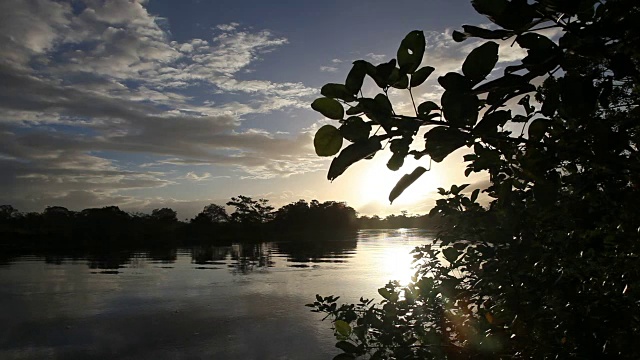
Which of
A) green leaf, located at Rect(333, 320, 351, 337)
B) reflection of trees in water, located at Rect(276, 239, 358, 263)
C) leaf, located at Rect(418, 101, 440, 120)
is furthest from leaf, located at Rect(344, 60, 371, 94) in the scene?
reflection of trees in water, located at Rect(276, 239, 358, 263)

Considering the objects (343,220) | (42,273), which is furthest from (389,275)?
(343,220)

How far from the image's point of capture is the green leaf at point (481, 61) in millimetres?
729

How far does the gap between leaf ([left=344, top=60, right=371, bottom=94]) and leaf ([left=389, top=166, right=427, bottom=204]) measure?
0.21m

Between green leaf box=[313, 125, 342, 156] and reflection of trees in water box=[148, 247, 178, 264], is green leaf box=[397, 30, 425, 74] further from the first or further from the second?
reflection of trees in water box=[148, 247, 178, 264]

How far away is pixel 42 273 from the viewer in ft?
90.7

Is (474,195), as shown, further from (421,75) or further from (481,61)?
(481,61)

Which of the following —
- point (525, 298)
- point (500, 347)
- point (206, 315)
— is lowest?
point (206, 315)

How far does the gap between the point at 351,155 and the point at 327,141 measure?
0.26 feet

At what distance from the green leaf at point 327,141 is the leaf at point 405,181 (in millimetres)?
145

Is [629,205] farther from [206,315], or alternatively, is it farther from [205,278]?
[205,278]

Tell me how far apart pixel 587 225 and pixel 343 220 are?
126m

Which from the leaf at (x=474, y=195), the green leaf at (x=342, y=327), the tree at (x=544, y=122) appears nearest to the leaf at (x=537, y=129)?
the tree at (x=544, y=122)

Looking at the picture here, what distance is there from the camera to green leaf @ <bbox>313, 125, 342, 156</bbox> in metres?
0.87

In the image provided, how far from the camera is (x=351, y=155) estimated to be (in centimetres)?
83
